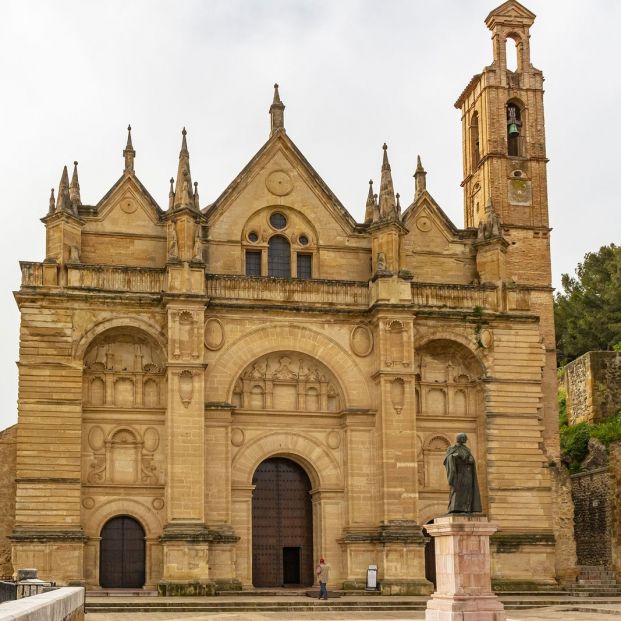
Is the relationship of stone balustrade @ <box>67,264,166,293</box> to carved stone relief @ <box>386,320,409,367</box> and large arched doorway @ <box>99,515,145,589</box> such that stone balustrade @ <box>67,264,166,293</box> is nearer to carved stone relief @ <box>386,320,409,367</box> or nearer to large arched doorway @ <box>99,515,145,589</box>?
large arched doorway @ <box>99,515,145,589</box>

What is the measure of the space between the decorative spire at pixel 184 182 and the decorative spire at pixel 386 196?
6720 mm

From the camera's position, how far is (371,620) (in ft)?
93.6

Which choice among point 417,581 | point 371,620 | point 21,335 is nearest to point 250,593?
point 417,581

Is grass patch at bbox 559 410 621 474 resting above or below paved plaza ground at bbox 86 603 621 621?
above

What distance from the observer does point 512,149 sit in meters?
46.1

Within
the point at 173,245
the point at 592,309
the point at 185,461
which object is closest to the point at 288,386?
the point at 185,461

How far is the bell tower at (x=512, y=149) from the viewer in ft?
146

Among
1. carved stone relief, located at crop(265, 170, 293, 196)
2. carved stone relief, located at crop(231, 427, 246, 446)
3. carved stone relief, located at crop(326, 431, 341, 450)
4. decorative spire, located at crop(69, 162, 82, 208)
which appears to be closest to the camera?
carved stone relief, located at crop(231, 427, 246, 446)

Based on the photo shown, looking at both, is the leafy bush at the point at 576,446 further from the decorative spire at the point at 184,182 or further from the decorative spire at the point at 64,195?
the decorative spire at the point at 64,195

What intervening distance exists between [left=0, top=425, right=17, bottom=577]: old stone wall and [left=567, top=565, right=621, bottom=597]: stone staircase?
18.6m

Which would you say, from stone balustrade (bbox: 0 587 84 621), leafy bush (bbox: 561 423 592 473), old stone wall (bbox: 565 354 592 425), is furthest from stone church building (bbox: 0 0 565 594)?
stone balustrade (bbox: 0 587 84 621)

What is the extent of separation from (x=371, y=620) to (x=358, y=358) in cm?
1235

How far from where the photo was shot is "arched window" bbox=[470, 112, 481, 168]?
156 ft

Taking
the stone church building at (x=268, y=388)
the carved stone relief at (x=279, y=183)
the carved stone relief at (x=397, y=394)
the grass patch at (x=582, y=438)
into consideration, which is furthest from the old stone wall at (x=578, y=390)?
the carved stone relief at (x=279, y=183)
